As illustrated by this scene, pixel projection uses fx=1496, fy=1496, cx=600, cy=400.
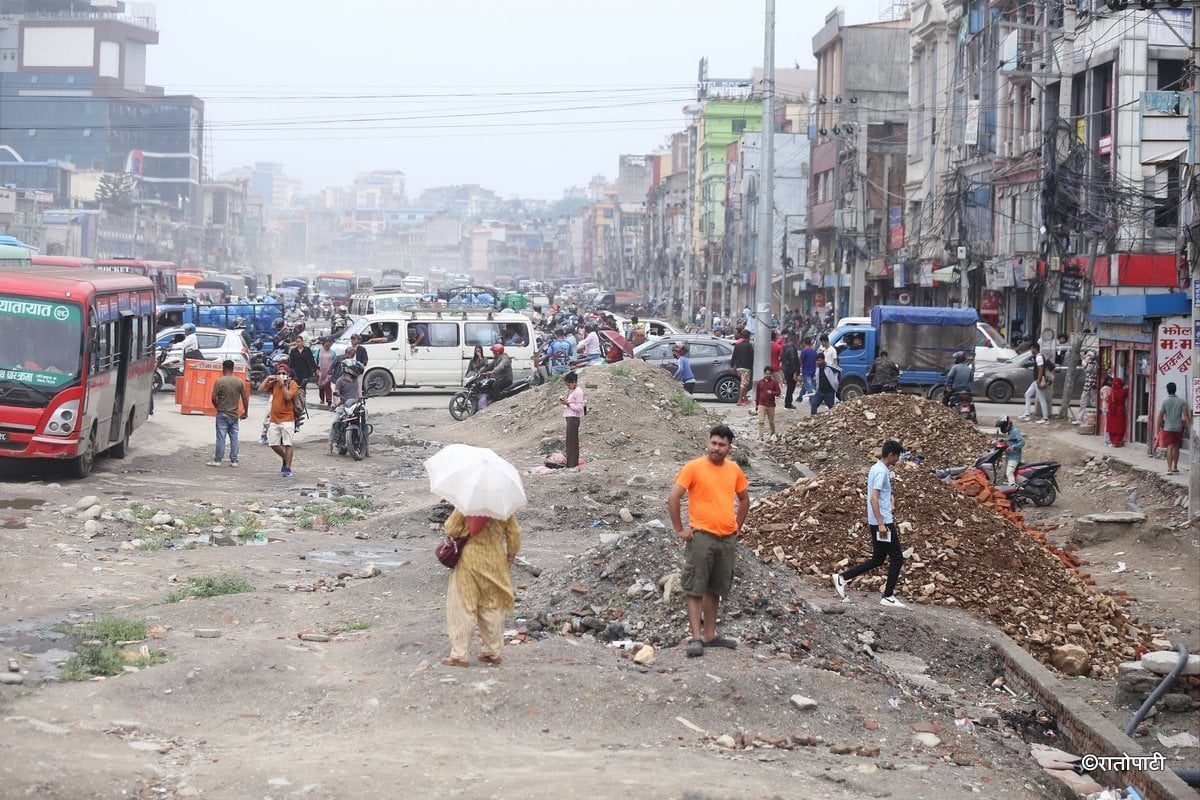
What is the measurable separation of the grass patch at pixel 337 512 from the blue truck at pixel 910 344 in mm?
15884

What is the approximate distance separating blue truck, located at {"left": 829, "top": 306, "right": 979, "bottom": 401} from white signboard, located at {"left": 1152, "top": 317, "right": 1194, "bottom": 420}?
9145 millimetres

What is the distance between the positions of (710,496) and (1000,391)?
1037 inches

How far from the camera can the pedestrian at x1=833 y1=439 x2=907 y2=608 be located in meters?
12.5

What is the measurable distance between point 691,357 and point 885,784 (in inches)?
1015

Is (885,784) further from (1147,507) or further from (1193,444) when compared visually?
(1147,507)

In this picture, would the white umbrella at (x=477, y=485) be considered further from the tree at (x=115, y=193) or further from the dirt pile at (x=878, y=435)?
the tree at (x=115, y=193)

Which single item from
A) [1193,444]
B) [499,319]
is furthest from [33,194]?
[1193,444]

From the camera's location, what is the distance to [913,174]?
54.8m

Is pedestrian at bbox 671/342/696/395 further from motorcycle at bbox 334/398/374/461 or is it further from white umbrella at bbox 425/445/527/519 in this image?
white umbrella at bbox 425/445/527/519

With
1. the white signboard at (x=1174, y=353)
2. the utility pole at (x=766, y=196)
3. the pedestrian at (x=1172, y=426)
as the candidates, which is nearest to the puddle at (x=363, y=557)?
the pedestrian at (x=1172, y=426)

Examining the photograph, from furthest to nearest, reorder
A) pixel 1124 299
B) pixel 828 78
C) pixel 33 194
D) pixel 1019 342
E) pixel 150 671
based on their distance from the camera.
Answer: pixel 33 194 → pixel 828 78 → pixel 1019 342 → pixel 1124 299 → pixel 150 671

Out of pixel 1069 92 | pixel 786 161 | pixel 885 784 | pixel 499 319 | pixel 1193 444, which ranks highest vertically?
pixel 786 161

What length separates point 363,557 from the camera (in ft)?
48.1

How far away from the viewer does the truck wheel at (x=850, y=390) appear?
3209cm
